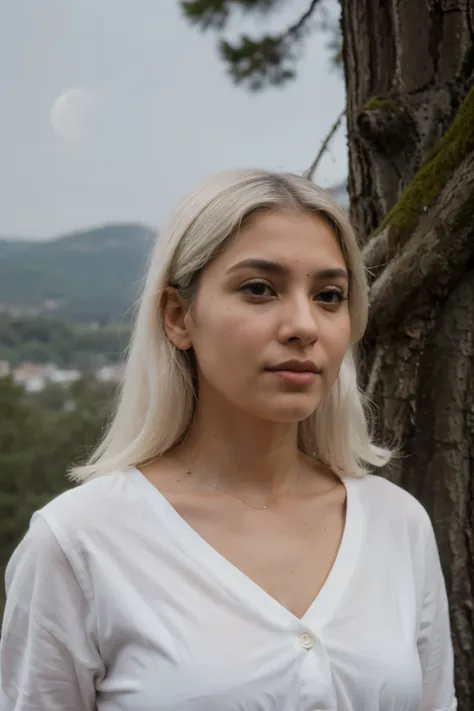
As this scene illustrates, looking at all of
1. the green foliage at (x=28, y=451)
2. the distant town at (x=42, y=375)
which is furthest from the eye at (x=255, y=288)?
the green foliage at (x=28, y=451)

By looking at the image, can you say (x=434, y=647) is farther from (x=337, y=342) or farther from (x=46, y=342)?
(x=46, y=342)

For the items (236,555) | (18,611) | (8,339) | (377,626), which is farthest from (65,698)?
(8,339)

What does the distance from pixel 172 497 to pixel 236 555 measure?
0.43ft

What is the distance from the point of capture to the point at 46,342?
595 centimetres

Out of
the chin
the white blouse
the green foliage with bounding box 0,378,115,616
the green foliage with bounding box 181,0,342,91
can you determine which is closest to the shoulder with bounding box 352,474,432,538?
the white blouse

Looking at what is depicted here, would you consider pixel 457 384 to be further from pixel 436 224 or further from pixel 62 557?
pixel 62 557

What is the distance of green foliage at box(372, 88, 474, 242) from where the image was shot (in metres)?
1.61

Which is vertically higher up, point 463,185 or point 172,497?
point 463,185

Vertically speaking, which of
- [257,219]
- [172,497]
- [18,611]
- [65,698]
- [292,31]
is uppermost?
[292,31]

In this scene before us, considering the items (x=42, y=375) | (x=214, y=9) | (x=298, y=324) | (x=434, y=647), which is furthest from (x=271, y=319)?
(x=42, y=375)

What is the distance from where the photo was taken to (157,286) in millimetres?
1179

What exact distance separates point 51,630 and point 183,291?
0.51 m

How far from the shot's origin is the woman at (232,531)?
3.29 ft

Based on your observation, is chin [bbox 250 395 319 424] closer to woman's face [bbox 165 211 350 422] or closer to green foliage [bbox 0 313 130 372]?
woman's face [bbox 165 211 350 422]
